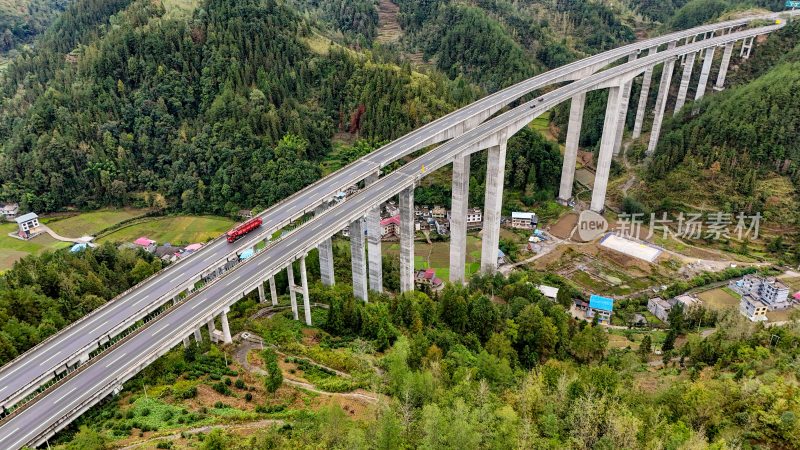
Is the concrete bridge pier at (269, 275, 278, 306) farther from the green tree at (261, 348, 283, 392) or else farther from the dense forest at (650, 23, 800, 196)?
the dense forest at (650, 23, 800, 196)

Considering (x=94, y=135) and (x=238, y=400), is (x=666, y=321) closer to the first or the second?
(x=238, y=400)

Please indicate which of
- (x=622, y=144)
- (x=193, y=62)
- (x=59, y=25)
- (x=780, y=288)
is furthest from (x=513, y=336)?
(x=59, y=25)

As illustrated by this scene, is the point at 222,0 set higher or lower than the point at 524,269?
higher

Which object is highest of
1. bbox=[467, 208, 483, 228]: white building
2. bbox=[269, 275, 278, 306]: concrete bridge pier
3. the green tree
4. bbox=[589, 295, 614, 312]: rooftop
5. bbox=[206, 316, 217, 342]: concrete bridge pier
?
the green tree

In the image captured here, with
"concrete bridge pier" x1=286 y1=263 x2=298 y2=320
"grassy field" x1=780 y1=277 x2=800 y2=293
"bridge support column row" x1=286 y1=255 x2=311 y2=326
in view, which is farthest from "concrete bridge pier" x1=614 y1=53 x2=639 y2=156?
"concrete bridge pier" x1=286 y1=263 x2=298 y2=320

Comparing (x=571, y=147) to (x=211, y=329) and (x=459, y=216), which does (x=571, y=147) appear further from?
(x=211, y=329)
